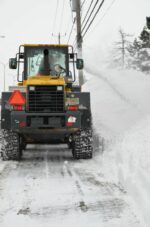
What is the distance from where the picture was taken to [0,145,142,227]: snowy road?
4902 millimetres

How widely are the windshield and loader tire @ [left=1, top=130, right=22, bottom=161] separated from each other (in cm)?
199

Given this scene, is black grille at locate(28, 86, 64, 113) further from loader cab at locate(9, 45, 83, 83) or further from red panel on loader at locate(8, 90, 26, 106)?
loader cab at locate(9, 45, 83, 83)

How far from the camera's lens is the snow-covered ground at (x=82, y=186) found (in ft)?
16.4

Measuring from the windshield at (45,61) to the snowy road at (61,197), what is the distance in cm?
279

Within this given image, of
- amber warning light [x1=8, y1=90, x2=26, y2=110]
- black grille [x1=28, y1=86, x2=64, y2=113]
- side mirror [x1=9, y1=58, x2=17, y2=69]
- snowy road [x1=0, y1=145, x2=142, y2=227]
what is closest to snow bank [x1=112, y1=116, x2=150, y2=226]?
snowy road [x1=0, y1=145, x2=142, y2=227]

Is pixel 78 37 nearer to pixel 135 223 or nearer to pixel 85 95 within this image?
pixel 85 95

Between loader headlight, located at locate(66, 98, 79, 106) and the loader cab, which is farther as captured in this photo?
the loader cab

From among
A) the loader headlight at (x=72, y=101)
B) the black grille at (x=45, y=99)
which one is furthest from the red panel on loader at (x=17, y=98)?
the loader headlight at (x=72, y=101)

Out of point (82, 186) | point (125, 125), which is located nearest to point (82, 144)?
point (82, 186)

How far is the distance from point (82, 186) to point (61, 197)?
2.73 ft

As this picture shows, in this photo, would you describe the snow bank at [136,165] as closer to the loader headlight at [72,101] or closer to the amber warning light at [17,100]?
the loader headlight at [72,101]

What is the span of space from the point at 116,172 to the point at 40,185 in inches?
61.3

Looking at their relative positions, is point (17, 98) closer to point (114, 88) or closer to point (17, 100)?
point (17, 100)

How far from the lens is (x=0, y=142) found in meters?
10.1
